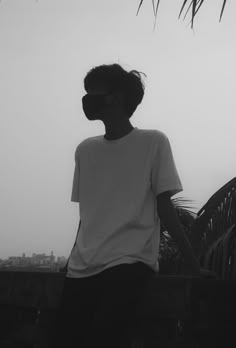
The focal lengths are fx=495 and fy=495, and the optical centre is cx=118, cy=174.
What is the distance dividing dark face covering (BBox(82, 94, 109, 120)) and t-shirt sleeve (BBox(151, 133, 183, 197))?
244mm

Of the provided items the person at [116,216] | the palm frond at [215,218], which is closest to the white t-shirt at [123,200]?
the person at [116,216]

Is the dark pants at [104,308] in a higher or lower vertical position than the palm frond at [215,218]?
higher

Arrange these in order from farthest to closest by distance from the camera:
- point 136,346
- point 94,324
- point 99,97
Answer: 1. point 99,97
2. point 136,346
3. point 94,324

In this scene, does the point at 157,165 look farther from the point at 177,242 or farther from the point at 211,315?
the point at 211,315

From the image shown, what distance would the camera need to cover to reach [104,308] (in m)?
1.56

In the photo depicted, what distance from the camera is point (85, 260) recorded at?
5.38ft

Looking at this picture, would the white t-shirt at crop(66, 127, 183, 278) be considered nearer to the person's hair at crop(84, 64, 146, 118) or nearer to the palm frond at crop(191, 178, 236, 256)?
the person's hair at crop(84, 64, 146, 118)

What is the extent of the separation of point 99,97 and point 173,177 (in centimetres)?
40

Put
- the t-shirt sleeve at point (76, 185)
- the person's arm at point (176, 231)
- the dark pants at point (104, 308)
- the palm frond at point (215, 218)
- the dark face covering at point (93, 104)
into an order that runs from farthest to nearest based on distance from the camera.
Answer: the palm frond at point (215, 218)
the t-shirt sleeve at point (76, 185)
the dark face covering at point (93, 104)
the person's arm at point (176, 231)
the dark pants at point (104, 308)

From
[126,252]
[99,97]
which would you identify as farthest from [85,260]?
[99,97]

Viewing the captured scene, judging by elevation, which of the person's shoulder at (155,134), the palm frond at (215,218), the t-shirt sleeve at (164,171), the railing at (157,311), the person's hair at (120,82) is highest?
the person's hair at (120,82)

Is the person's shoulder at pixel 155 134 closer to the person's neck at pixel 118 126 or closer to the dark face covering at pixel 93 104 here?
the person's neck at pixel 118 126

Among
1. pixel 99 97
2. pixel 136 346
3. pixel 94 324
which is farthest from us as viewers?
pixel 99 97

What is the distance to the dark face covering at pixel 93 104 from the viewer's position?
1.79 metres
